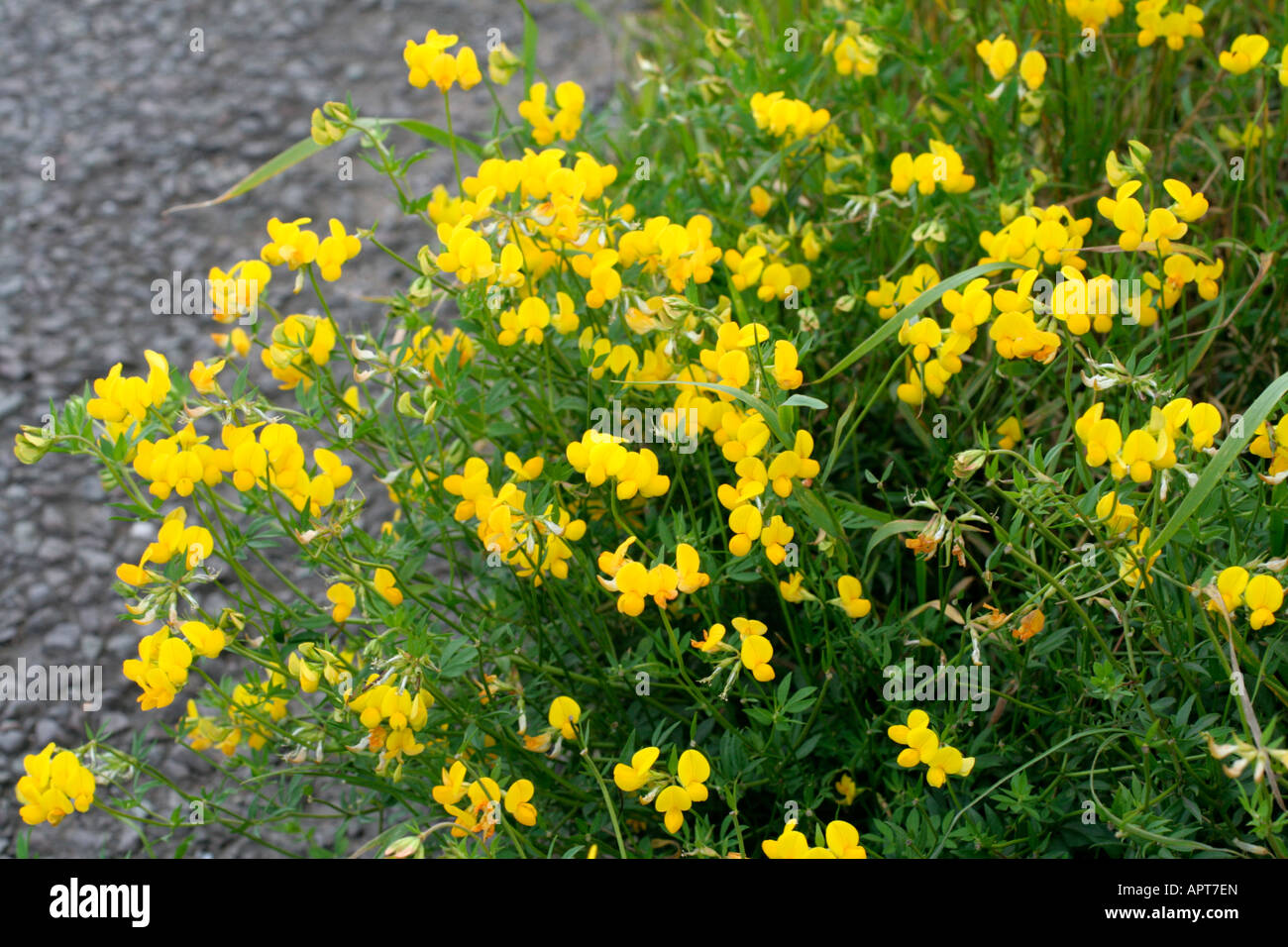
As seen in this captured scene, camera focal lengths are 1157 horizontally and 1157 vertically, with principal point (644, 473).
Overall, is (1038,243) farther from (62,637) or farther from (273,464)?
(62,637)

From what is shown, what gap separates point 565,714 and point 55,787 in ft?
2.13

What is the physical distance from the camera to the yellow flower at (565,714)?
150 centimetres

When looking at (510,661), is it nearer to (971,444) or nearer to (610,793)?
(610,793)

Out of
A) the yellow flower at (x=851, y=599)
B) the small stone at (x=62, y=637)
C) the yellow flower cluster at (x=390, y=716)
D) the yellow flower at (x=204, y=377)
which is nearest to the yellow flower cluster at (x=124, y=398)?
the yellow flower at (x=204, y=377)

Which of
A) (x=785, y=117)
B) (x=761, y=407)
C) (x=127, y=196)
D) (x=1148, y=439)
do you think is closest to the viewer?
(x=1148, y=439)

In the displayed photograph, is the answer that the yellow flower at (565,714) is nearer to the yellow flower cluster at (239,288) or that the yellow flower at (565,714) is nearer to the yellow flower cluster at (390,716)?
the yellow flower cluster at (390,716)

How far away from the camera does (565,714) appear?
4.96 feet

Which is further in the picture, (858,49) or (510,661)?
(858,49)

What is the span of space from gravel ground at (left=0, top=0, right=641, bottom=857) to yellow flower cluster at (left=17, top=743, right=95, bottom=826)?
874 millimetres

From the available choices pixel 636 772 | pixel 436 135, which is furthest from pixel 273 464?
pixel 436 135

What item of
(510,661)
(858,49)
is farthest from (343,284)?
(510,661)
